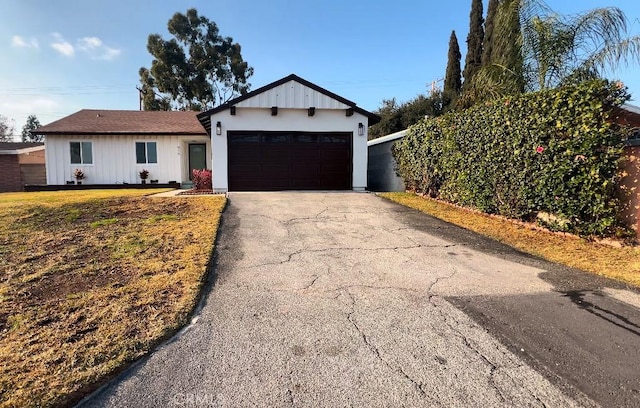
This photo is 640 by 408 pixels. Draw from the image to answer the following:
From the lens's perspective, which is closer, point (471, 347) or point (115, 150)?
point (471, 347)

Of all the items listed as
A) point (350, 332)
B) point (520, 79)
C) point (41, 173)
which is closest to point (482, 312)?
point (350, 332)

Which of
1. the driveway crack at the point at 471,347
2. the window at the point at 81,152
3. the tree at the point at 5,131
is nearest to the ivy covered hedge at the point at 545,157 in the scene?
the driveway crack at the point at 471,347

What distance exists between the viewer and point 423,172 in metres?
11.2

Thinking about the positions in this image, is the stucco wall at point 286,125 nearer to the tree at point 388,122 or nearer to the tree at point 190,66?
the tree at point 388,122

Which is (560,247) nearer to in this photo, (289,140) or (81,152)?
(289,140)

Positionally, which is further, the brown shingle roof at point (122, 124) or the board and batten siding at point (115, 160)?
the board and batten siding at point (115, 160)

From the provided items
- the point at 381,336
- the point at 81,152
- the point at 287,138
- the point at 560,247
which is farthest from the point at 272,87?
the point at 381,336

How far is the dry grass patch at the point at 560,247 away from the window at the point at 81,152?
15.7m

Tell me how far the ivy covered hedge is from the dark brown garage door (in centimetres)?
521

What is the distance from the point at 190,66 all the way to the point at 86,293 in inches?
1287

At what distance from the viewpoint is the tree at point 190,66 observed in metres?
31.1

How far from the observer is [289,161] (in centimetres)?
1384

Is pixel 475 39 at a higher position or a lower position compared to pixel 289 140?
higher

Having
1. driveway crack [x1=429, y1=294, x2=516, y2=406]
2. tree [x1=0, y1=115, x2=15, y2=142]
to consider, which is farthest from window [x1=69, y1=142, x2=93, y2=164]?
tree [x1=0, y1=115, x2=15, y2=142]
